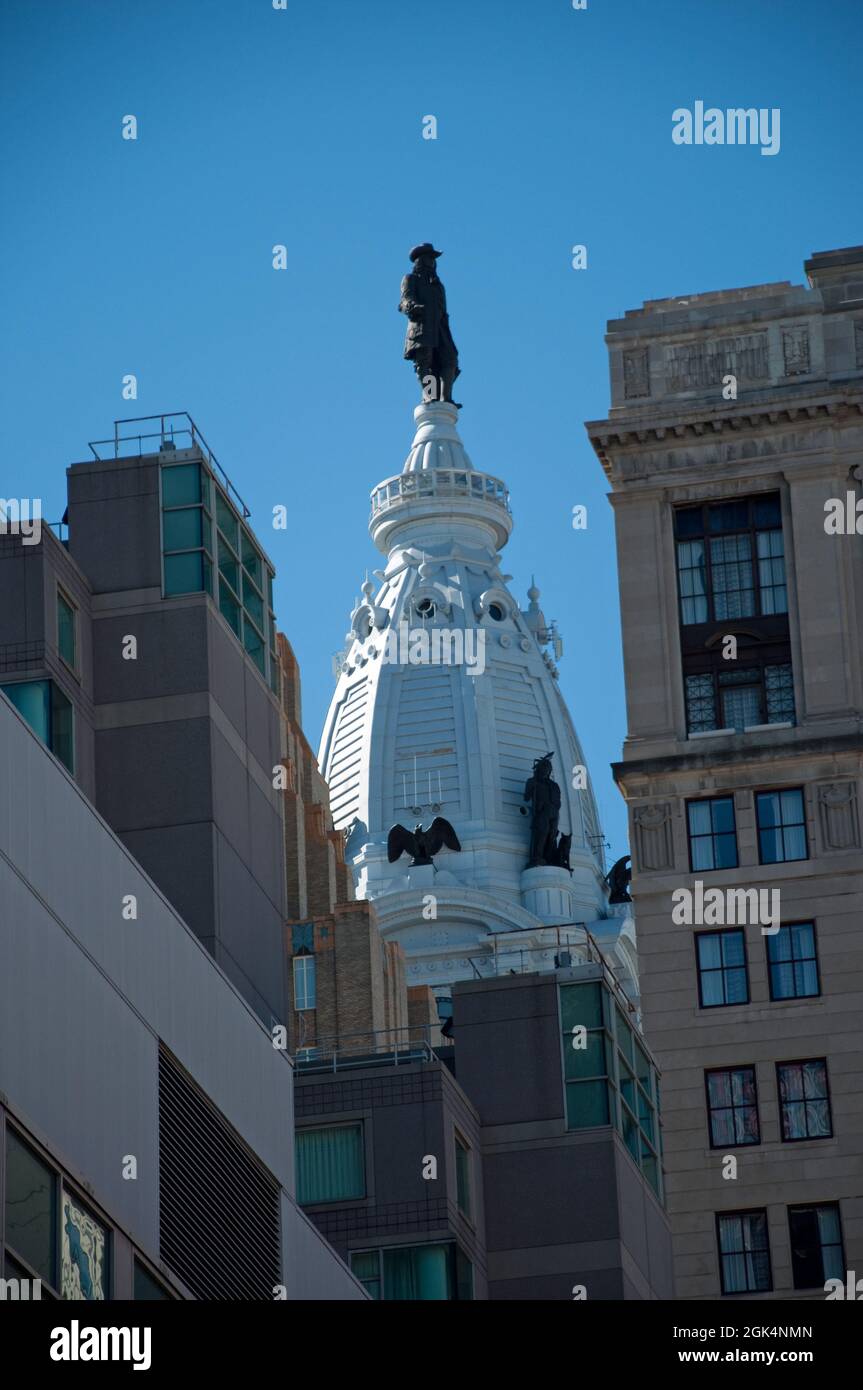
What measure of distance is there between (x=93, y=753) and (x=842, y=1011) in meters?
29.1

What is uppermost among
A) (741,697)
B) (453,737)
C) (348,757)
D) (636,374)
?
(453,737)

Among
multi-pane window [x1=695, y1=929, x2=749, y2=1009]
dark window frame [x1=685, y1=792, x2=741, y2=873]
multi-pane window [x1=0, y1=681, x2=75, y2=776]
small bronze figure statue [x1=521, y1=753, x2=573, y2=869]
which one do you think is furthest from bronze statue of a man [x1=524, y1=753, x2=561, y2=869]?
multi-pane window [x1=0, y1=681, x2=75, y2=776]

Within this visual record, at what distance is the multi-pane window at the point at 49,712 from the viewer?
58.3 metres

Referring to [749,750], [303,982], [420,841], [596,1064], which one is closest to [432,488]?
[420,841]

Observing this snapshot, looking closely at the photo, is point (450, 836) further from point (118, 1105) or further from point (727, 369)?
point (118, 1105)

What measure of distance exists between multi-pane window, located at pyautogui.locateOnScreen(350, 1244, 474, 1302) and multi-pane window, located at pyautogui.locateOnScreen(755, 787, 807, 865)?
25.2m

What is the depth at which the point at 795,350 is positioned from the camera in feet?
297

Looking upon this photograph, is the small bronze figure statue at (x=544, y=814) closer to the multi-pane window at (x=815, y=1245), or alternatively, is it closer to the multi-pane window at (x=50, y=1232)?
the multi-pane window at (x=815, y=1245)

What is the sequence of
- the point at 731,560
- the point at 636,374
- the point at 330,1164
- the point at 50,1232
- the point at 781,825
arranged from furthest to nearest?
1. the point at 636,374
2. the point at 731,560
3. the point at 781,825
4. the point at 330,1164
5. the point at 50,1232

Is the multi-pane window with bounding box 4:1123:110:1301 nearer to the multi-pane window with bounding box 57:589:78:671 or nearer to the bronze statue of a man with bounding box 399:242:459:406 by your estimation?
the multi-pane window with bounding box 57:589:78:671

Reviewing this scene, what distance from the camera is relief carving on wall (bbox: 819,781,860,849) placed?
279ft

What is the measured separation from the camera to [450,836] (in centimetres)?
16225

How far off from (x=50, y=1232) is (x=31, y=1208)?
2.22ft

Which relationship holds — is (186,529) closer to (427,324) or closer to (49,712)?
(49,712)
